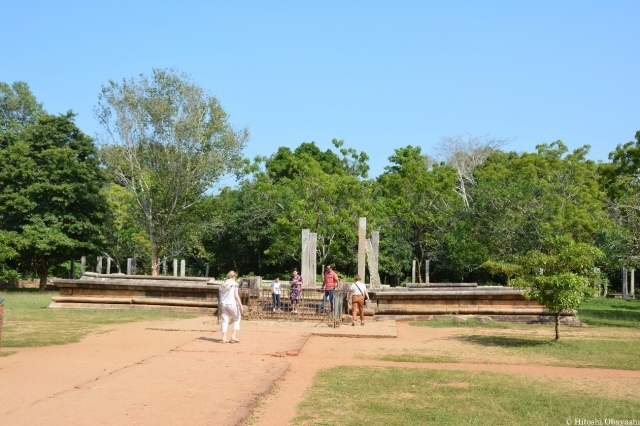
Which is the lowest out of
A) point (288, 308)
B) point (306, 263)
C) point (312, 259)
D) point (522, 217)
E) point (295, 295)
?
point (288, 308)

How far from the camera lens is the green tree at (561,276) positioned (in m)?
13.8

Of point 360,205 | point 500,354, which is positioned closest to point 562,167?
point 360,205

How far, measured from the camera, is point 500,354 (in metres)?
12.6

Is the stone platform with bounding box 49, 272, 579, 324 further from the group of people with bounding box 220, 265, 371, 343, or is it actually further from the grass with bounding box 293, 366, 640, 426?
the grass with bounding box 293, 366, 640, 426

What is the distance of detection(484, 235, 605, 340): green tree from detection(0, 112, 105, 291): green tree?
24160 millimetres

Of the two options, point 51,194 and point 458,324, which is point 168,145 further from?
point 458,324

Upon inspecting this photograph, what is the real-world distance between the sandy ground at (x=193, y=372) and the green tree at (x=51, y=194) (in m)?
18.1

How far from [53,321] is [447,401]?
482 inches

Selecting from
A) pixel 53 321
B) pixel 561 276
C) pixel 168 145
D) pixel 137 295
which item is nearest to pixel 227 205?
pixel 168 145

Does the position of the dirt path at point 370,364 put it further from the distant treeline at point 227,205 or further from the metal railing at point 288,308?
the distant treeline at point 227,205

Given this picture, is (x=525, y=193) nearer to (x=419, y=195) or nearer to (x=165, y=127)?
Answer: (x=419, y=195)

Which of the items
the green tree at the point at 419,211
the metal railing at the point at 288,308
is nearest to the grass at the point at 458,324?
the metal railing at the point at 288,308

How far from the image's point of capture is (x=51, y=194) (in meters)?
32.9

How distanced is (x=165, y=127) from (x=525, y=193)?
1870 centimetres
